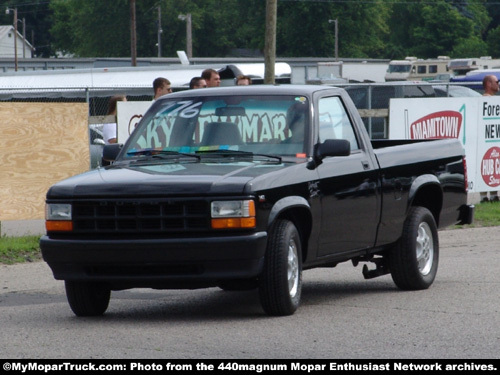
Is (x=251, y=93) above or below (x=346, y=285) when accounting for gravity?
above

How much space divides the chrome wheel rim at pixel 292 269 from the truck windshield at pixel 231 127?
852 millimetres

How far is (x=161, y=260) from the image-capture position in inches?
305

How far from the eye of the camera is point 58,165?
14906 millimetres

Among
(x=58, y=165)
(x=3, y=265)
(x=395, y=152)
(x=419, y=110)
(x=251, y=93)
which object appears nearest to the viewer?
(x=251, y=93)

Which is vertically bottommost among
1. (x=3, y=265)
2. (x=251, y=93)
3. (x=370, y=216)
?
(x=3, y=265)

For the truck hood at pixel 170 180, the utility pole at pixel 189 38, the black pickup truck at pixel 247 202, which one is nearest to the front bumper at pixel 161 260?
the black pickup truck at pixel 247 202

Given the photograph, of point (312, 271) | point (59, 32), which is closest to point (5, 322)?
point (312, 271)

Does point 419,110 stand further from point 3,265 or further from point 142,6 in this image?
point 142,6

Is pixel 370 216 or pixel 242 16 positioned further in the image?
pixel 242 16

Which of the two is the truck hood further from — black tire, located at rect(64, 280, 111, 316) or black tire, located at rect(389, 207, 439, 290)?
black tire, located at rect(389, 207, 439, 290)

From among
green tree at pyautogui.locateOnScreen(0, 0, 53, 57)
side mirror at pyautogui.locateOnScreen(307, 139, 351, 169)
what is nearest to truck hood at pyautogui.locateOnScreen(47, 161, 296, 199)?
side mirror at pyautogui.locateOnScreen(307, 139, 351, 169)

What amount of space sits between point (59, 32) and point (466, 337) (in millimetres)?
110147

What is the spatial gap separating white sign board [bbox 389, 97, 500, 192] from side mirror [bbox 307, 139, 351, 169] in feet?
28.3

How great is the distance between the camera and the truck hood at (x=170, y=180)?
25.5ft
